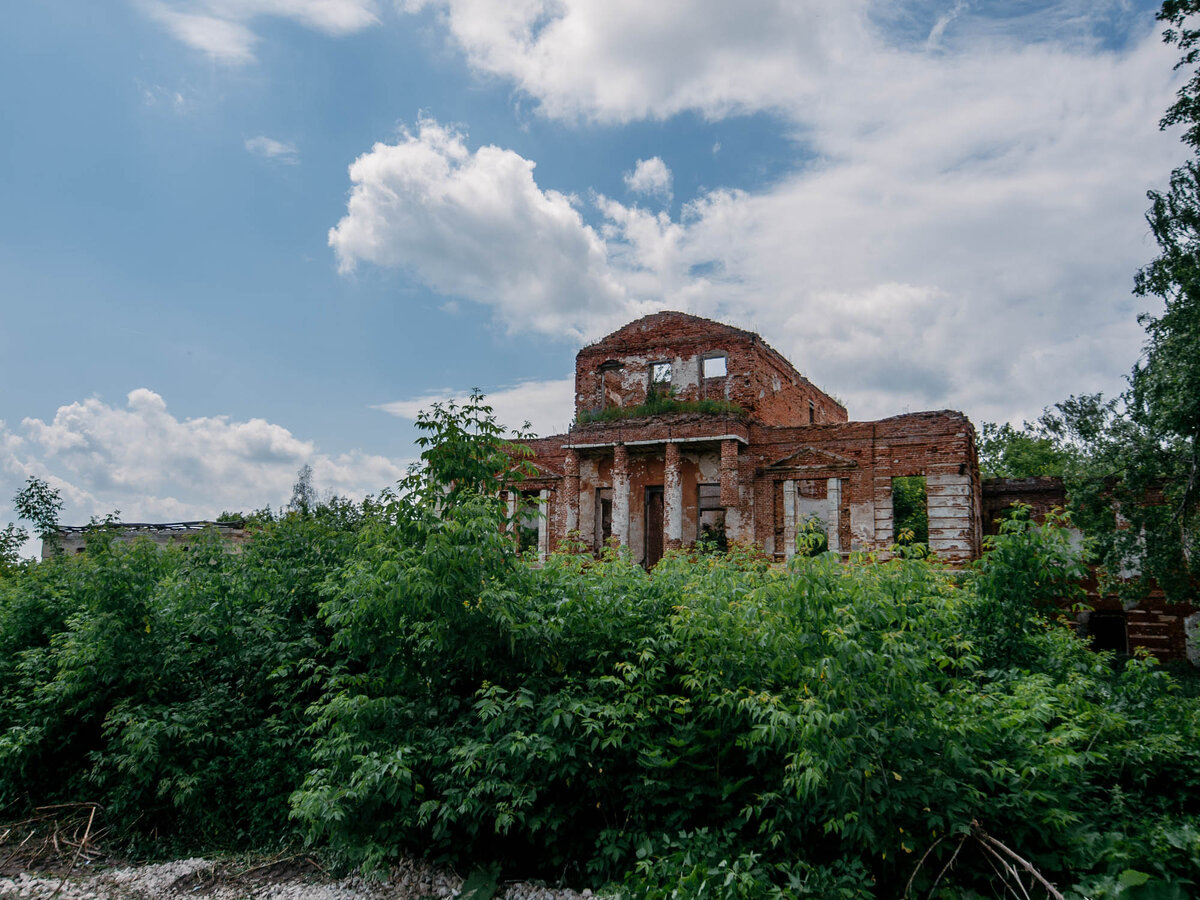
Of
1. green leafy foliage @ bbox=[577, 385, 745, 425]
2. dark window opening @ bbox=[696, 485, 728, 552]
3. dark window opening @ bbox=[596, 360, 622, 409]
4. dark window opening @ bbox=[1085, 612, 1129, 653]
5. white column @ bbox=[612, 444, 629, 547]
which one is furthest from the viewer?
dark window opening @ bbox=[596, 360, 622, 409]

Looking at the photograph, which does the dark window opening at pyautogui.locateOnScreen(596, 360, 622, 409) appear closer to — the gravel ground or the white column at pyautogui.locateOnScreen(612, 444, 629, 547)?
the white column at pyautogui.locateOnScreen(612, 444, 629, 547)

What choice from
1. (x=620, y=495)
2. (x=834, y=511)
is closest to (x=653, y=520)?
(x=620, y=495)

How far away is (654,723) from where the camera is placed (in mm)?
7094

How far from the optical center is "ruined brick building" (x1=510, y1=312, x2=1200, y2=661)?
19.7 m

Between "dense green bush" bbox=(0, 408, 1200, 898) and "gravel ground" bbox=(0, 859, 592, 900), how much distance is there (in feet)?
0.87

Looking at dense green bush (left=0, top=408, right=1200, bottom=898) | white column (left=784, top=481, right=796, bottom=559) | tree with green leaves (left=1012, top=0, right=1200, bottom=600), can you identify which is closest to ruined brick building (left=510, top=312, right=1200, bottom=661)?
white column (left=784, top=481, right=796, bottom=559)

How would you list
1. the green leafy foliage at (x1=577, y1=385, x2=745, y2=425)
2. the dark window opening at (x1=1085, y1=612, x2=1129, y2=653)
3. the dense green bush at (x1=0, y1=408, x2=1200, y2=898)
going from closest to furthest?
the dense green bush at (x1=0, y1=408, x2=1200, y2=898)
the dark window opening at (x1=1085, y1=612, x2=1129, y2=653)
the green leafy foliage at (x1=577, y1=385, x2=745, y2=425)

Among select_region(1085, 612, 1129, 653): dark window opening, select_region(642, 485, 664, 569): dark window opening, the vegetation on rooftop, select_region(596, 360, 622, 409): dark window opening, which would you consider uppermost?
select_region(596, 360, 622, 409): dark window opening

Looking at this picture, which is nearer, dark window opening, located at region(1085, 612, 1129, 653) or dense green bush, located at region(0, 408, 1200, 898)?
dense green bush, located at region(0, 408, 1200, 898)

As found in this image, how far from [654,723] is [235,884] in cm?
480

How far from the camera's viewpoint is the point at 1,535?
1827cm

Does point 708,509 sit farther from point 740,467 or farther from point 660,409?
point 660,409

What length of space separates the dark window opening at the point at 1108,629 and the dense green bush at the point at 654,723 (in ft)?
37.2

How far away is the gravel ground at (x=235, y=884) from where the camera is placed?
7363 mm
